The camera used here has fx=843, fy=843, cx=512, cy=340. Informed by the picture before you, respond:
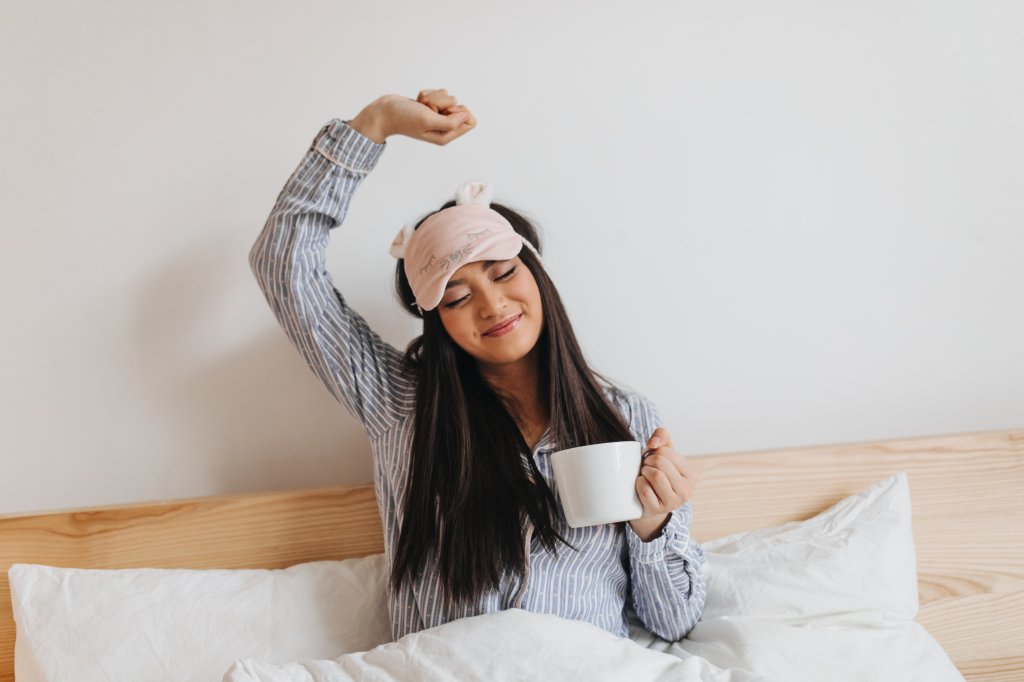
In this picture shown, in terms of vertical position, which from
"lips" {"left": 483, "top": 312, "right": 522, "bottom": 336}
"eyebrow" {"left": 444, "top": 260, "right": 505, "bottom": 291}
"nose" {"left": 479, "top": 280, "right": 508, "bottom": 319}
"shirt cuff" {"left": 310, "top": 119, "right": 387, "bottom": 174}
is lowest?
"lips" {"left": 483, "top": 312, "right": 522, "bottom": 336}

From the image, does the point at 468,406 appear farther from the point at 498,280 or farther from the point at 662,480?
the point at 662,480

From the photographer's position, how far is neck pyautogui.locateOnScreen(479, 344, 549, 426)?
46.9 inches

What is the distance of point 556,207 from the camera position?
1340mm

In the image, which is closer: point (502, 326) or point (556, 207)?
point (502, 326)

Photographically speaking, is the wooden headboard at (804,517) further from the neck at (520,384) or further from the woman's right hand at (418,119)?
the woman's right hand at (418,119)

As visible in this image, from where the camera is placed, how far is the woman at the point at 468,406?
107 cm

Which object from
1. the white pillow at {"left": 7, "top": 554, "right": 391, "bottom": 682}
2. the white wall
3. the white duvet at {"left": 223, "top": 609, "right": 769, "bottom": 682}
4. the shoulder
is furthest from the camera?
the white wall

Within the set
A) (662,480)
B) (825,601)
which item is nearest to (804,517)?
(825,601)

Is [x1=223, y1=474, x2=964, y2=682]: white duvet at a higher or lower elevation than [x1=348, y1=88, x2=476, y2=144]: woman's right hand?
lower

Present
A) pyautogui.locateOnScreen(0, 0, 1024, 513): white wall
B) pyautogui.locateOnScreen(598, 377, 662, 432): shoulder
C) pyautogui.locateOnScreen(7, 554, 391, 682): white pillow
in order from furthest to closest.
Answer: pyautogui.locateOnScreen(0, 0, 1024, 513): white wall < pyautogui.locateOnScreen(598, 377, 662, 432): shoulder < pyautogui.locateOnScreen(7, 554, 391, 682): white pillow

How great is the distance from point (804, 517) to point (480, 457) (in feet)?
1.68

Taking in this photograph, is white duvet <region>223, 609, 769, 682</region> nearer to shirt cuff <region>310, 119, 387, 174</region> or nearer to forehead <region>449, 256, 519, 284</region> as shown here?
forehead <region>449, 256, 519, 284</region>

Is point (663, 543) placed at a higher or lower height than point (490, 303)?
lower

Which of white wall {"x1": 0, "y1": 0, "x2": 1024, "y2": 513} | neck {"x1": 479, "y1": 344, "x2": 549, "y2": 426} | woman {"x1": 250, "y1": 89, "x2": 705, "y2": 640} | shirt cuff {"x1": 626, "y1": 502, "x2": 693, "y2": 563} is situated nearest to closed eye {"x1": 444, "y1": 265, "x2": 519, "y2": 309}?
woman {"x1": 250, "y1": 89, "x2": 705, "y2": 640}
